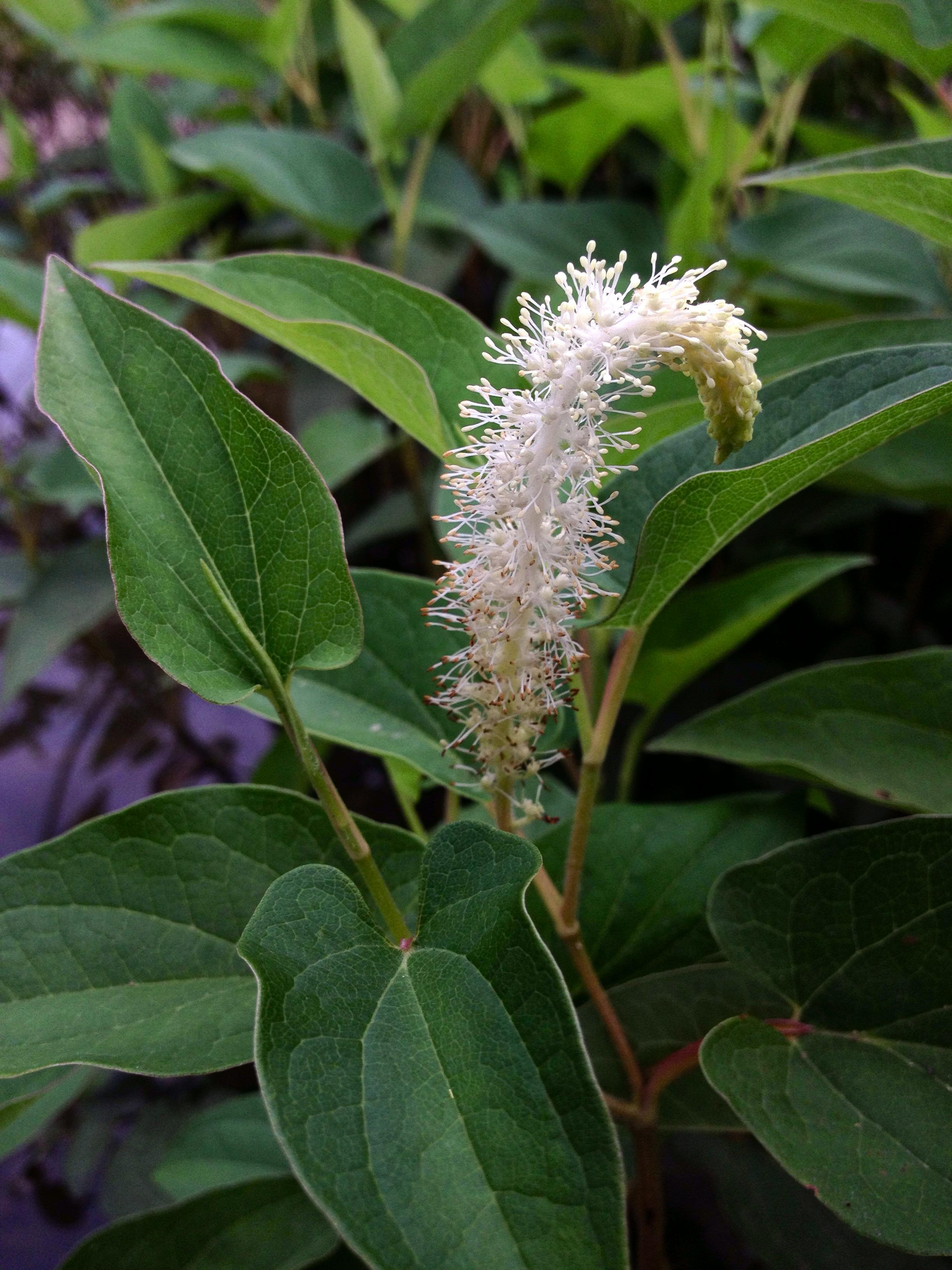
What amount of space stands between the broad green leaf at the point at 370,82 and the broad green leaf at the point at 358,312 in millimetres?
420

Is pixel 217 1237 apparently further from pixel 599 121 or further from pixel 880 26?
pixel 599 121

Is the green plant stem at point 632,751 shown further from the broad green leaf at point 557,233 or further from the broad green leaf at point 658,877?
the broad green leaf at point 557,233

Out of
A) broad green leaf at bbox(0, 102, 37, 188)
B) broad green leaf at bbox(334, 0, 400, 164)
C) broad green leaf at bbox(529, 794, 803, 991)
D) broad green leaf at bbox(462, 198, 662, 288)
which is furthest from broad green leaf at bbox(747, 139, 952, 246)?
broad green leaf at bbox(0, 102, 37, 188)

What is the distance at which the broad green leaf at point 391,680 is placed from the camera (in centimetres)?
42

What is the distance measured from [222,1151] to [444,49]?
841mm

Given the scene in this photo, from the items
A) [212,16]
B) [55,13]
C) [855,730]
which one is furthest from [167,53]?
[855,730]

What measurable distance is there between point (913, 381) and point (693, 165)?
54 centimetres

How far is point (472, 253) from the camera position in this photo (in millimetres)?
991

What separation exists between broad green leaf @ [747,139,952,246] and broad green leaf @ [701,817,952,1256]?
23cm

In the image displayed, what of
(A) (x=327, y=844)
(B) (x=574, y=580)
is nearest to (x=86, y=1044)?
(A) (x=327, y=844)

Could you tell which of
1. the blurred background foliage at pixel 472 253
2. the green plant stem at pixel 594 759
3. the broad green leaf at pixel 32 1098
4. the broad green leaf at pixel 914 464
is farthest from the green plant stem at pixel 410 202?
the broad green leaf at pixel 32 1098

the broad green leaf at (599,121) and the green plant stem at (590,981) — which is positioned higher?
Answer: the broad green leaf at (599,121)

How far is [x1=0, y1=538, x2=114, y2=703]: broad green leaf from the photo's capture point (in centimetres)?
78

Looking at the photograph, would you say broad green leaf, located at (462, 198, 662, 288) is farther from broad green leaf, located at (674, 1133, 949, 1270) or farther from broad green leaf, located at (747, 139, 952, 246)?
broad green leaf, located at (674, 1133, 949, 1270)
